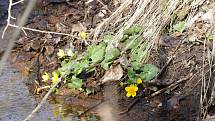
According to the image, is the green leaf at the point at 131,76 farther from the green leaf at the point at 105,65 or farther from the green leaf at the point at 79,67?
the green leaf at the point at 79,67

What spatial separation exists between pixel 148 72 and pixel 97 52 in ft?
1.28

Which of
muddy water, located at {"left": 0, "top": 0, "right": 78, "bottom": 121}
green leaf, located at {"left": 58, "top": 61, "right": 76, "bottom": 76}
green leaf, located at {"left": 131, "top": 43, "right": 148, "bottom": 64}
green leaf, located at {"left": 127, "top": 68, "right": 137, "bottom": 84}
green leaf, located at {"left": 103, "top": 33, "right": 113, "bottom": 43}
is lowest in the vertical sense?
muddy water, located at {"left": 0, "top": 0, "right": 78, "bottom": 121}

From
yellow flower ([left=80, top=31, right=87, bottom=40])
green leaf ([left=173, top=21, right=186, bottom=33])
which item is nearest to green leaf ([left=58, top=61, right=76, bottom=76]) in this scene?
yellow flower ([left=80, top=31, right=87, bottom=40])

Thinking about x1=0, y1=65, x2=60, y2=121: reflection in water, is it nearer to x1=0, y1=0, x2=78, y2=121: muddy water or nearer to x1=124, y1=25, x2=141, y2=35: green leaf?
x1=0, y1=0, x2=78, y2=121: muddy water

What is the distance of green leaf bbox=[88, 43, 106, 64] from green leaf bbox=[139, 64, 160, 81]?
0.30 meters

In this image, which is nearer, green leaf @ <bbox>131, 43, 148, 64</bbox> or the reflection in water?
the reflection in water

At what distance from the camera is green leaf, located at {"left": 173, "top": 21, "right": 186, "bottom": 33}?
8.92 ft

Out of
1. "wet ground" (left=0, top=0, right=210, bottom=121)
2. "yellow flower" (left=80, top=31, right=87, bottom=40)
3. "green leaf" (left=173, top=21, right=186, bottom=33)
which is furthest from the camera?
"yellow flower" (left=80, top=31, right=87, bottom=40)

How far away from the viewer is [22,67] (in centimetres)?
287

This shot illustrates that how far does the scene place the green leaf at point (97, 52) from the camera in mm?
2618

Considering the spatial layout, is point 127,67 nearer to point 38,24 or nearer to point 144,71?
point 144,71

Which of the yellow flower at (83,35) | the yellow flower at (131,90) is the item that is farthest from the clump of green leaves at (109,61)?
the yellow flower at (83,35)

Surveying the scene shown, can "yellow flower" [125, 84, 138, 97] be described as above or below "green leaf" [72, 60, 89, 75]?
below

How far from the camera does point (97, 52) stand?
8.71ft
